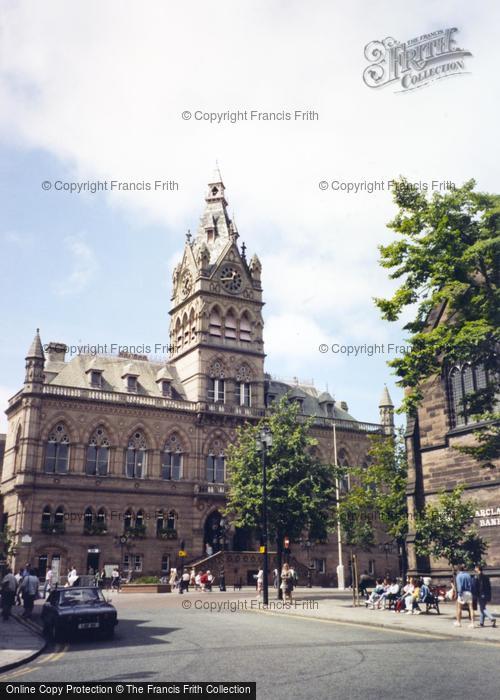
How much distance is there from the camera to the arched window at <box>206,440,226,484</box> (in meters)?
57.5

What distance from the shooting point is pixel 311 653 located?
14.3m

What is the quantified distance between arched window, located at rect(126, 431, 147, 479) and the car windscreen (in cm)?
3460

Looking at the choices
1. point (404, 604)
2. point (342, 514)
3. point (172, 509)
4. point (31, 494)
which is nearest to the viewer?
point (404, 604)

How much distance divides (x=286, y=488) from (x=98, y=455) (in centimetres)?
2152

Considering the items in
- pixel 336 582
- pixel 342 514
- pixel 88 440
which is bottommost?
pixel 336 582

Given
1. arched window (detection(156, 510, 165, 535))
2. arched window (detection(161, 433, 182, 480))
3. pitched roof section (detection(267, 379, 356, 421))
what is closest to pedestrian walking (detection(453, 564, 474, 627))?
arched window (detection(156, 510, 165, 535))

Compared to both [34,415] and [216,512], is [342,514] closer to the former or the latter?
[216,512]

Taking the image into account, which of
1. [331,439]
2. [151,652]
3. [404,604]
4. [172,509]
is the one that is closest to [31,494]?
[172,509]

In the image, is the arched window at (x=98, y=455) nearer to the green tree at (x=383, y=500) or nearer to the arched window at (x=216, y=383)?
the arched window at (x=216, y=383)

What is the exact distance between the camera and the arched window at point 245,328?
6259cm

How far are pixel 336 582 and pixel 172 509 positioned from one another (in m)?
15.3

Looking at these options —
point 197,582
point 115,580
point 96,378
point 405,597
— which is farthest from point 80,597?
point 96,378

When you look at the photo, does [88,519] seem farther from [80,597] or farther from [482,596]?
Result: [482,596]

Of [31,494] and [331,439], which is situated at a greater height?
[331,439]
